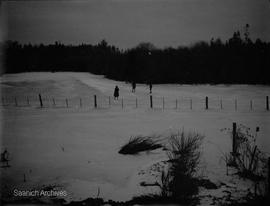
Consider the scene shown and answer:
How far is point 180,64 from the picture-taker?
52.8 meters

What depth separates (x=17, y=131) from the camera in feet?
47.1

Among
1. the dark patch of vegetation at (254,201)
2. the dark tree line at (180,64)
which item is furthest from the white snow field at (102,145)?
the dark tree line at (180,64)

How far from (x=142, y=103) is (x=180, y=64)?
99.3 ft

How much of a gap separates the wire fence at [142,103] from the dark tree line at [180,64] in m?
9.42

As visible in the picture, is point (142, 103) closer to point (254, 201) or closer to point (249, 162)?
point (249, 162)

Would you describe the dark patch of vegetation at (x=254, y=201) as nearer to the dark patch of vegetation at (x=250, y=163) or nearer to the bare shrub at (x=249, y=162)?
the dark patch of vegetation at (x=250, y=163)

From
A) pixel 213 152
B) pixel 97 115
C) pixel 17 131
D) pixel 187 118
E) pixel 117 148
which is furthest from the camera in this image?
pixel 97 115

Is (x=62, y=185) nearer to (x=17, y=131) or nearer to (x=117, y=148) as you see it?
(x=117, y=148)

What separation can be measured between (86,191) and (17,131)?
679 cm

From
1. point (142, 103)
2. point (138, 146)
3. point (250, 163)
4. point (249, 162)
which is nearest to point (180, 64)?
point (142, 103)

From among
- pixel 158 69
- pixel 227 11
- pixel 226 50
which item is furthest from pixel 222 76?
pixel 227 11

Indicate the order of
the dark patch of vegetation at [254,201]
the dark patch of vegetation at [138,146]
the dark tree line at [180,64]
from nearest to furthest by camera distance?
the dark patch of vegetation at [254,201] → the dark patch of vegetation at [138,146] → the dark tree line at [180,64]

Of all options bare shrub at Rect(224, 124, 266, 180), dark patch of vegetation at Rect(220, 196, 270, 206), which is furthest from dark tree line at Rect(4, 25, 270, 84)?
dark patch of vegetation at Rect(220, 196, 270, 206)

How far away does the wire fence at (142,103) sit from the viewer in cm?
2162
